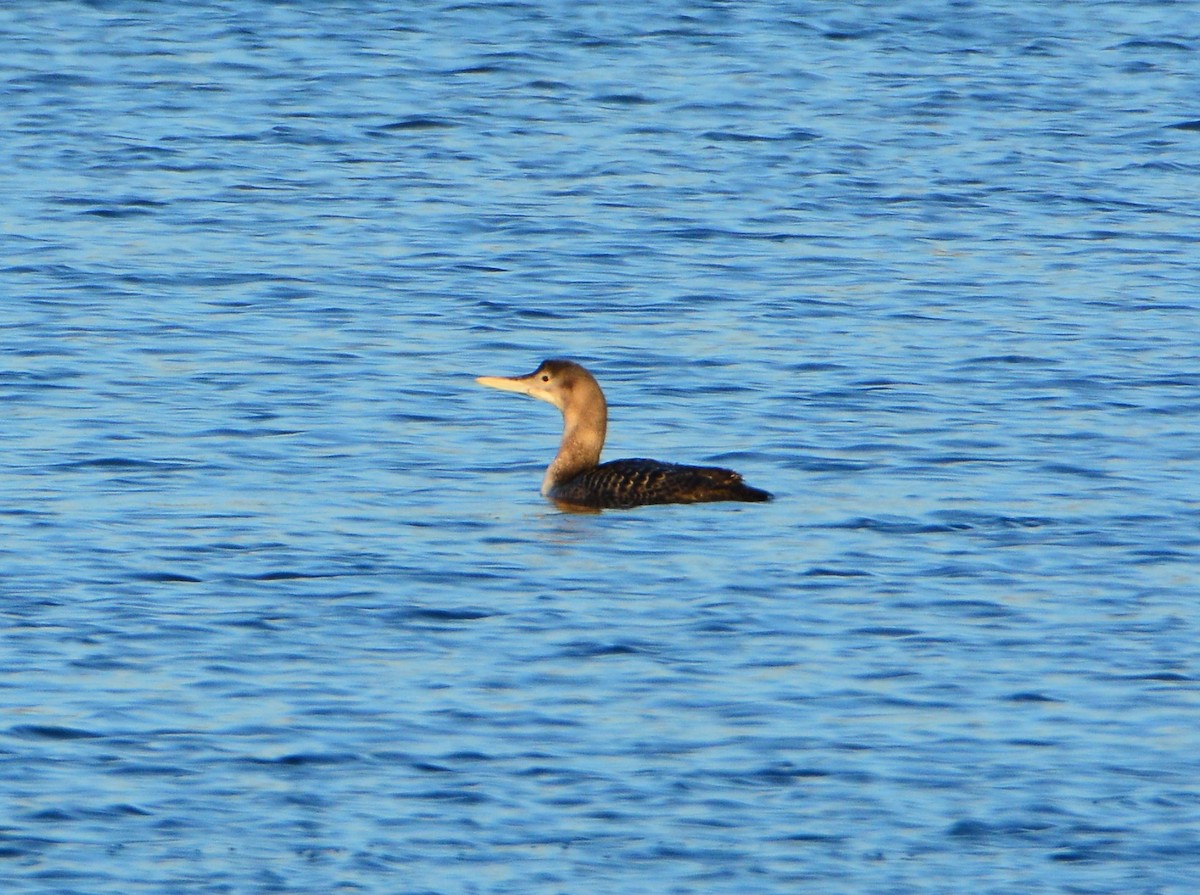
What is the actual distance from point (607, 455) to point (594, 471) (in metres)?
1.45

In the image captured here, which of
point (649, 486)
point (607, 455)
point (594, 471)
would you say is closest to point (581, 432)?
point (594, 471)

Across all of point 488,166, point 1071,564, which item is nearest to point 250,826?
point 1071,564

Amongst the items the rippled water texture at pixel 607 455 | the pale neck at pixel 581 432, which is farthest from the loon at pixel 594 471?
the rippled water texture at pixel 607 455

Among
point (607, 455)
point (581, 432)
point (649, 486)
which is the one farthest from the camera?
point (607, 455)

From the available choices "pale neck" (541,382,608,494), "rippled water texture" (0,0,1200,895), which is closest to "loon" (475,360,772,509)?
"pale neck" (541,382,608,494)

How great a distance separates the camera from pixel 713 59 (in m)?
26.2

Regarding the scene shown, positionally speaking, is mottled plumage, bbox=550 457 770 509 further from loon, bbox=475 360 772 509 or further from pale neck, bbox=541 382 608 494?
pale neck, bbox=541 382 608 494

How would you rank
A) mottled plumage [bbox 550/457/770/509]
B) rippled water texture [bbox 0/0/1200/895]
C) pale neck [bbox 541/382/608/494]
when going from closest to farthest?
rippled water texture [bbox 0/0/1200/895], mottled plumage [bbox 550/457/770/509], pale neck [bbox 541/382/608/494]

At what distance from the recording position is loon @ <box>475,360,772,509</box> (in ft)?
37.7

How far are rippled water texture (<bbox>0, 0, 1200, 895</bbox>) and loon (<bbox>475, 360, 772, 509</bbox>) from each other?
0.50 feet

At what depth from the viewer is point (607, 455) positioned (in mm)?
13406

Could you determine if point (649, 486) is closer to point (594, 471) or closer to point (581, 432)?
point (594, 471)

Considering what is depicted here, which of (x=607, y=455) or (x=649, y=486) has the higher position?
(x=649, y=486)

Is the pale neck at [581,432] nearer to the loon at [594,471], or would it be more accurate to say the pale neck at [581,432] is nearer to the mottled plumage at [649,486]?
the loon at [594,471]
